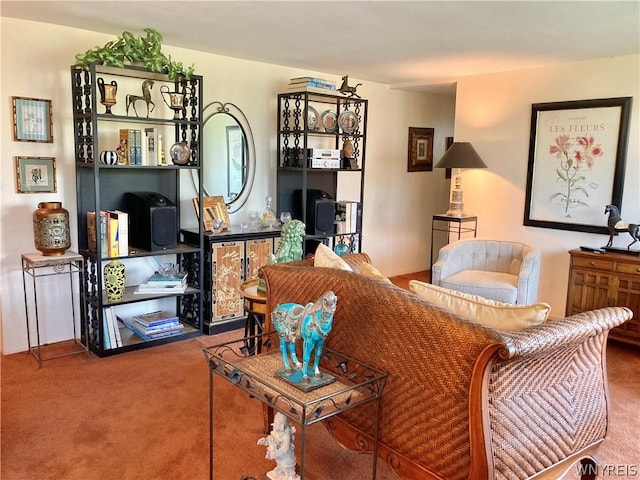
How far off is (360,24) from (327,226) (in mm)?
1945

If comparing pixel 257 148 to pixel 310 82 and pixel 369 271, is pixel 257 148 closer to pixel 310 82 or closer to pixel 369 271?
pixel 310 82

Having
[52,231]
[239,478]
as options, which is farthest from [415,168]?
[239,478]

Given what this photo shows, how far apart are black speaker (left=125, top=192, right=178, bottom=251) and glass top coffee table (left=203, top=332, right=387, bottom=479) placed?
6.24 ft

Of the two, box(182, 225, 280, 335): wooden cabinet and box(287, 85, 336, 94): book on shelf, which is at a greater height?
box(287, 85, 336, 94): book on shelf

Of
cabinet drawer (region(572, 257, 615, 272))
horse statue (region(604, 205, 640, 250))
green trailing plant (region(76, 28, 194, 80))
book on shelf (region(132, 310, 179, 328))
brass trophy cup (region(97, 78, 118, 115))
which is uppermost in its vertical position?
green trailing plant (region(76, 28, 194, 80))

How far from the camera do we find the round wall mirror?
4.29m

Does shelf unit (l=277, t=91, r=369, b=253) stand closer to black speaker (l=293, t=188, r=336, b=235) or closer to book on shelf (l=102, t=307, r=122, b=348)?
black speaker (l=293, t=188, r=336, b=235)

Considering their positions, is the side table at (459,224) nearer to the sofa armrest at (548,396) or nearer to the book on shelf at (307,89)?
the book on shelf at (307,89)

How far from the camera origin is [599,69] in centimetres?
420

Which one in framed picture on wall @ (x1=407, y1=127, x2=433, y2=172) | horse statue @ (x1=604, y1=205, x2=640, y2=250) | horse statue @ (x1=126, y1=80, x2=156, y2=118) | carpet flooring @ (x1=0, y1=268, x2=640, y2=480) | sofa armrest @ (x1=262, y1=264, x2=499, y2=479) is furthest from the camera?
framed picture on wall @ (x1=407, y1=127, x2=433, y2=172)

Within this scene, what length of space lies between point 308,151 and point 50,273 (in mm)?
2250

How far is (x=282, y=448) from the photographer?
2.00 m

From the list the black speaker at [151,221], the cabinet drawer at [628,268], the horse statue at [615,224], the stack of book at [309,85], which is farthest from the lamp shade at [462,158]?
the black speaker at [151,221]

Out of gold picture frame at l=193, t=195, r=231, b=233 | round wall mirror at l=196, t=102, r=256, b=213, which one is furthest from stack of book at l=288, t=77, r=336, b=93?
gold picture frame at l=193, t=195, r=231, b=233
